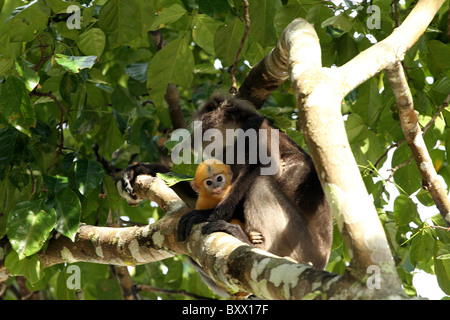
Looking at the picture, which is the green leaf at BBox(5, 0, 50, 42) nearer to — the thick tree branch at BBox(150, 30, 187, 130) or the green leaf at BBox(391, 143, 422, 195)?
the thick tree branch at BBox(150, 30, 187, 130)

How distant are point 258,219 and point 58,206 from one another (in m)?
1.13

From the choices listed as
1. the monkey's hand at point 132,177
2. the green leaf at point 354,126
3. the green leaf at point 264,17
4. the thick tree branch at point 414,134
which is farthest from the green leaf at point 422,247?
the monkey's hand at point 132,177

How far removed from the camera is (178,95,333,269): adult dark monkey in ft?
10.3

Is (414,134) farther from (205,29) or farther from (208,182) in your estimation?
(205,29)

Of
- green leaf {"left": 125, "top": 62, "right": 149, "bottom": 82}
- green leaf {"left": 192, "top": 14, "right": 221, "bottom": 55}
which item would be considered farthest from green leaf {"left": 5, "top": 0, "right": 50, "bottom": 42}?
green leaf {"left": 125, "top": 62, "right": 149, "bottom": 82}

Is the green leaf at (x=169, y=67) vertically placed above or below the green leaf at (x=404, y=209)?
above

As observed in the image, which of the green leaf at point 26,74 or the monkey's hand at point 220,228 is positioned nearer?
the monkey's hand at point 220,228

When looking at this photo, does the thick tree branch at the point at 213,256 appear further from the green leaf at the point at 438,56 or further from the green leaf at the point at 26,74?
the green leaf at the point at 438,56

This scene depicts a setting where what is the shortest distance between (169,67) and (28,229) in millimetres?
1444

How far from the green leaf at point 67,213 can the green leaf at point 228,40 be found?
4.63 ft

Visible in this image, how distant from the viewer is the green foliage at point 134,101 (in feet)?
9.98

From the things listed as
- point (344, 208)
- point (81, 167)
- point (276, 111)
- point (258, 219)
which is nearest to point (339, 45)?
point (276, 111)

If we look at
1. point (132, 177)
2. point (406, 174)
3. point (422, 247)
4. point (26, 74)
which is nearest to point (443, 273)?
point (422, 247)

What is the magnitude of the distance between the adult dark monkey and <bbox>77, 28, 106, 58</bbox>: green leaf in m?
1.05
